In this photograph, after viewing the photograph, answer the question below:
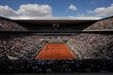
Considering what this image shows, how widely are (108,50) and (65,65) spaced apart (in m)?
15.3

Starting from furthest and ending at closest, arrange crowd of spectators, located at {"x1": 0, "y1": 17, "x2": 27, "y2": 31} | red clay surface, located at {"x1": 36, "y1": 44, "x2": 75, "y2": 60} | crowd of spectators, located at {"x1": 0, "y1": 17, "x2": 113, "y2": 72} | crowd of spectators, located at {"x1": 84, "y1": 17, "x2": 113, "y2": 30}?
crowd of spectators, located at {"x1": 84, "y1": 17, "x2": 113, "y2": 30} < crowd of spectators, located at {"x1": 0, "y1": 17, "x2": 27, "y2": 31} < red clay surface, located at {"x1": 36, "y1": 44, "x2": 75, "y2": 60} < crowd of spectators, located at {"x1": 0, "y1": 17, "x2": 113, "y2": 72}

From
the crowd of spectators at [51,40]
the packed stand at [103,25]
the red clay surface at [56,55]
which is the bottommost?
the red clay surface at [56,55]

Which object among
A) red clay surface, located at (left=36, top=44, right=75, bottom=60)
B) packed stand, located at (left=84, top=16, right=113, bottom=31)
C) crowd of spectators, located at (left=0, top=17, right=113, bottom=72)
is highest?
packed stand, located at (left=84, top=16, right=113, bottom=31)

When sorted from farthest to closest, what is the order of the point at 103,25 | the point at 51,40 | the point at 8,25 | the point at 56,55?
1. the point at 51,40
2. the point at 103,25
3. the point at 8,25
4. the point at 56,55

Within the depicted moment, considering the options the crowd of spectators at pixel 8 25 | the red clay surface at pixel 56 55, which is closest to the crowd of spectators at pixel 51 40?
the crowd of spectators at pixel 8 25

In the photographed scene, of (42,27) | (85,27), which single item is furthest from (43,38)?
(85,27)

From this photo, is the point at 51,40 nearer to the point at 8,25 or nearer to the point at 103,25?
the point at 8,25

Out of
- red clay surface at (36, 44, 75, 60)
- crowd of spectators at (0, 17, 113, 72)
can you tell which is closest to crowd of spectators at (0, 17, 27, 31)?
crowd of spectators at (0, 17, 113, 72)

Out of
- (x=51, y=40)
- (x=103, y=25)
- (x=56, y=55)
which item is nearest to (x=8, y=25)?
(x=56, y=55)

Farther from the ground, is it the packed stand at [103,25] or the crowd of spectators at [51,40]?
the packed stand at [103,25]

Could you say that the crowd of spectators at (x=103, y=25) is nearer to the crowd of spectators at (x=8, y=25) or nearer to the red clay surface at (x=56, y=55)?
the red clay surface at (x=56, y=55)

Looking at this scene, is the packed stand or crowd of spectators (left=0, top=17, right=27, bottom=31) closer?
crowd of spectators (left=0, top=17, right=27, bottom=31)

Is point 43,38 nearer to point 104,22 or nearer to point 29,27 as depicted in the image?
point 29,27

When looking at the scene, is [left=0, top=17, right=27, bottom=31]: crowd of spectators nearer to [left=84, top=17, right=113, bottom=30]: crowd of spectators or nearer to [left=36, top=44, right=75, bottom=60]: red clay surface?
[left=36, top=44, right=75, bottom=60]: red clay surface
